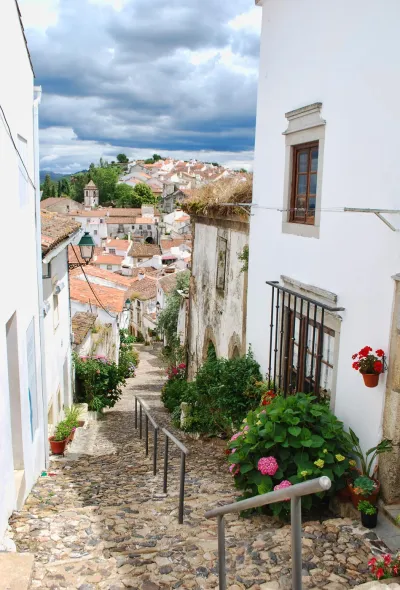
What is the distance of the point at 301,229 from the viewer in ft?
22.8

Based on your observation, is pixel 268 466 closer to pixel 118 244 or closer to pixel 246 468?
pixel 246 468


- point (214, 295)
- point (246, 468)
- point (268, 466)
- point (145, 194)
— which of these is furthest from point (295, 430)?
point (145, 194)

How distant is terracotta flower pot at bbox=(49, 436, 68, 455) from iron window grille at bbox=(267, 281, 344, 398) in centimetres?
455

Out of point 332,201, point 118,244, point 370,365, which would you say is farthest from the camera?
point 118,244

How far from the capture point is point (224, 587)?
12.2ft

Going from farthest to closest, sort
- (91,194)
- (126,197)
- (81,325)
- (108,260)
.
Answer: (91,194) → (126,197) → (108,260) → (81,325)

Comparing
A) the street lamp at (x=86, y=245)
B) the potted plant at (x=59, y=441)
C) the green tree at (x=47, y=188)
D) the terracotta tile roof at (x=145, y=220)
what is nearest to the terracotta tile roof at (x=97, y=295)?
the street lamp at (x=86, y=245)

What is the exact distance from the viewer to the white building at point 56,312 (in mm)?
10055

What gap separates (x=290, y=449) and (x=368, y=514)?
937 millimetres

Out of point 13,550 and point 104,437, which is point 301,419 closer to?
point 13,550

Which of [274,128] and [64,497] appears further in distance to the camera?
[274,128]

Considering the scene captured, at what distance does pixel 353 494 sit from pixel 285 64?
18.0 ft

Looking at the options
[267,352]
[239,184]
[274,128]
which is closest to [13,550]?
[267,352]

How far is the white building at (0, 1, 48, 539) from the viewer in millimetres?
5348
